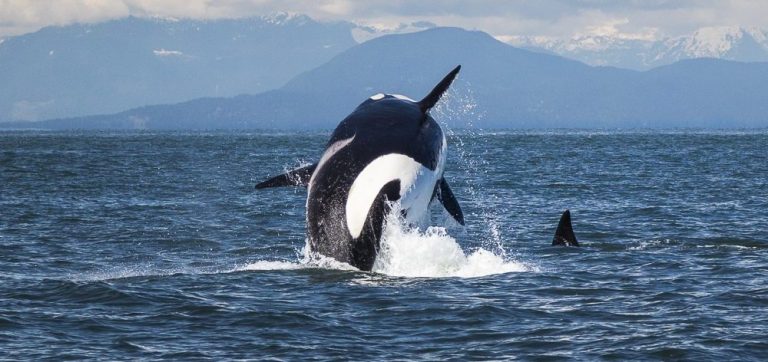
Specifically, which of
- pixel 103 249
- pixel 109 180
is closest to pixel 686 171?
pixel 109 180

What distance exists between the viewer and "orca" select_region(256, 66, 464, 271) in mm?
15797

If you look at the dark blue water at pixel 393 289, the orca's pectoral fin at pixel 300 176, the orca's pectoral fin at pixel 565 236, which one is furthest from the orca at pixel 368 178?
the orca's pectoral fin at pixel 565 236

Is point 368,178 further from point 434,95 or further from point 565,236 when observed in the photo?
point 565,236

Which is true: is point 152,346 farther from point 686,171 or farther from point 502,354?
point 686,171

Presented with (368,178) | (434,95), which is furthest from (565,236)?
(368,178)

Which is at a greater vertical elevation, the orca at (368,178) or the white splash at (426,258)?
the orca at (368,178)

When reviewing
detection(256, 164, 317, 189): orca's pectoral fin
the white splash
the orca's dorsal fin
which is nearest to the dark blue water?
the white splash

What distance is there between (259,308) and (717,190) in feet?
95.8

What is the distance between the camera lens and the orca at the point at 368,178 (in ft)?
51.8

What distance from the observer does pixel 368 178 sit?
16031 millimetres

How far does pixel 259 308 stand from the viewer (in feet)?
51.9

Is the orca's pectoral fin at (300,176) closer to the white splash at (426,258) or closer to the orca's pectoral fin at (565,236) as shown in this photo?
the white splash at (426,258)

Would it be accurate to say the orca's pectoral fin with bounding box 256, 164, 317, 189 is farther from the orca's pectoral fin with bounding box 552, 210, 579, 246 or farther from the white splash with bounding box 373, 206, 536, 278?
the orca's pectoral fin with bounding box 552, 210, 579, 246

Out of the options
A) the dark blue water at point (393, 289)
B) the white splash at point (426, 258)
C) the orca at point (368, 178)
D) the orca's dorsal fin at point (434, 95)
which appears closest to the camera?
the dark blue water at point (393, 289)
